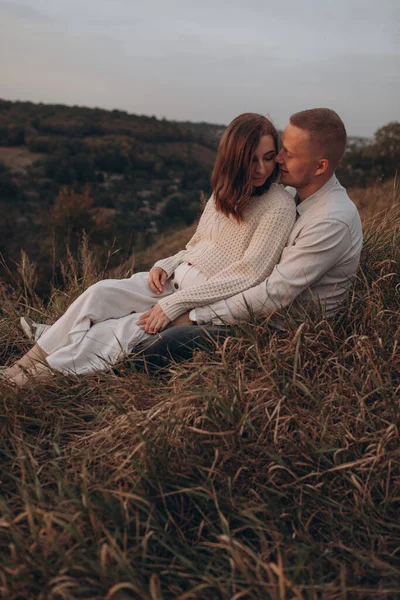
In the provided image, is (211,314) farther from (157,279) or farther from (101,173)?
(101,173)

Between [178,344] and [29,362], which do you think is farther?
[29,362]

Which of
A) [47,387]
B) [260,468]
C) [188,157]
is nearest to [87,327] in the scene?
[47,387]

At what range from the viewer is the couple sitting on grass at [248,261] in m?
2.83

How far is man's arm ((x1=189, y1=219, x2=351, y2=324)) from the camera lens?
2771 mm

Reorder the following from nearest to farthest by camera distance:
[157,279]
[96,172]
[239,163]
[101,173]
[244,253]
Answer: [239,163], [244,253], [157,279], [101,173], [96,172]

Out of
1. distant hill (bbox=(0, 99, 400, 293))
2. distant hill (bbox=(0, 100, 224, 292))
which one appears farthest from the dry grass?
distant hill (bbox=(0, 100, 224, 292))

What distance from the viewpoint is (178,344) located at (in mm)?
2877

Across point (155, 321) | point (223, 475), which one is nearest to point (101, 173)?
point (155, 321)

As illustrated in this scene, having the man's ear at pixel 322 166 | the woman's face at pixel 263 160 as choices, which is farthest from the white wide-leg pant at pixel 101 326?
the man's ear at pixel 322 166

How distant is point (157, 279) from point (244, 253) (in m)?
0.65

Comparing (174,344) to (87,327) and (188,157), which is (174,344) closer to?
(87,327)

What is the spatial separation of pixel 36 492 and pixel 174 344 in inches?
44.8

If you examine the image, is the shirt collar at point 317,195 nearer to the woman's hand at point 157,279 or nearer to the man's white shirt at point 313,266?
the man's white shirt at point 313,266

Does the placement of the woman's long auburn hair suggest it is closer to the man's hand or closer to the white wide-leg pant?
the white wide-leg pant
